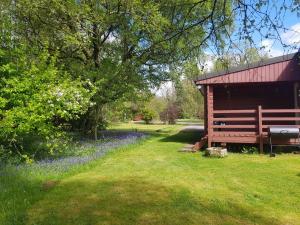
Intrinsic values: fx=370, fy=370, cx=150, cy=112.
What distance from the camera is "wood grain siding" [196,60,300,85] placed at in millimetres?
14805

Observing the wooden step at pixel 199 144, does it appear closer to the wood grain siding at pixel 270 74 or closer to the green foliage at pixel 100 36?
the wood grain siding at pixel 270 74

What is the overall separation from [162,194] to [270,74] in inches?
353

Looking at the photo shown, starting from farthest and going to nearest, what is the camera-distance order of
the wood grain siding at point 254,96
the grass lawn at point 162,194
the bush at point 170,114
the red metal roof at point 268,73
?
the bush at point 170,114 → the wood grain siding at point 254,96 → the red metal roof at point 268,73 → the grass lawn at point 162,194

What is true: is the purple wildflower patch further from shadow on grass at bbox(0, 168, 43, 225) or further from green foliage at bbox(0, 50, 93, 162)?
shadow on grass at bbox(0, 168, 43, 225)

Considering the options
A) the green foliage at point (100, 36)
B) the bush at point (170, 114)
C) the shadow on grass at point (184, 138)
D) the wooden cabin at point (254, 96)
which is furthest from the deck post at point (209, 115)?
the bush at point (170, 114)

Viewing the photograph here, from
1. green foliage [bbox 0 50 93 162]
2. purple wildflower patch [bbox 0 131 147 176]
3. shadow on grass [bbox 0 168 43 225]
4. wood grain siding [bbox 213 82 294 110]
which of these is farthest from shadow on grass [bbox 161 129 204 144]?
shadow on grass [bbox 0 168 43 225]

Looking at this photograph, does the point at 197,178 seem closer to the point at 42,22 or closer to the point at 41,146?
the point at 41,146

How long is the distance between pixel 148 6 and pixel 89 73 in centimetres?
384

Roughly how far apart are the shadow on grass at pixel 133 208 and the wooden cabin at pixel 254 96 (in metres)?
5.47

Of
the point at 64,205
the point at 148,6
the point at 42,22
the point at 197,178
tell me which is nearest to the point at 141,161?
the point at 197,178

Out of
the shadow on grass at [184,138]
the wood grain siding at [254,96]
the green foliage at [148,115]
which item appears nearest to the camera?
the wood grain siding at [254,96]

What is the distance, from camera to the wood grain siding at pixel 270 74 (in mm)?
14805

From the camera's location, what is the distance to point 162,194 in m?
8.01

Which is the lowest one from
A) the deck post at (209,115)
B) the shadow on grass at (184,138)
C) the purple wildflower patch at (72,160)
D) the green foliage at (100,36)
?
the purple wildflower patch at (72,160)
